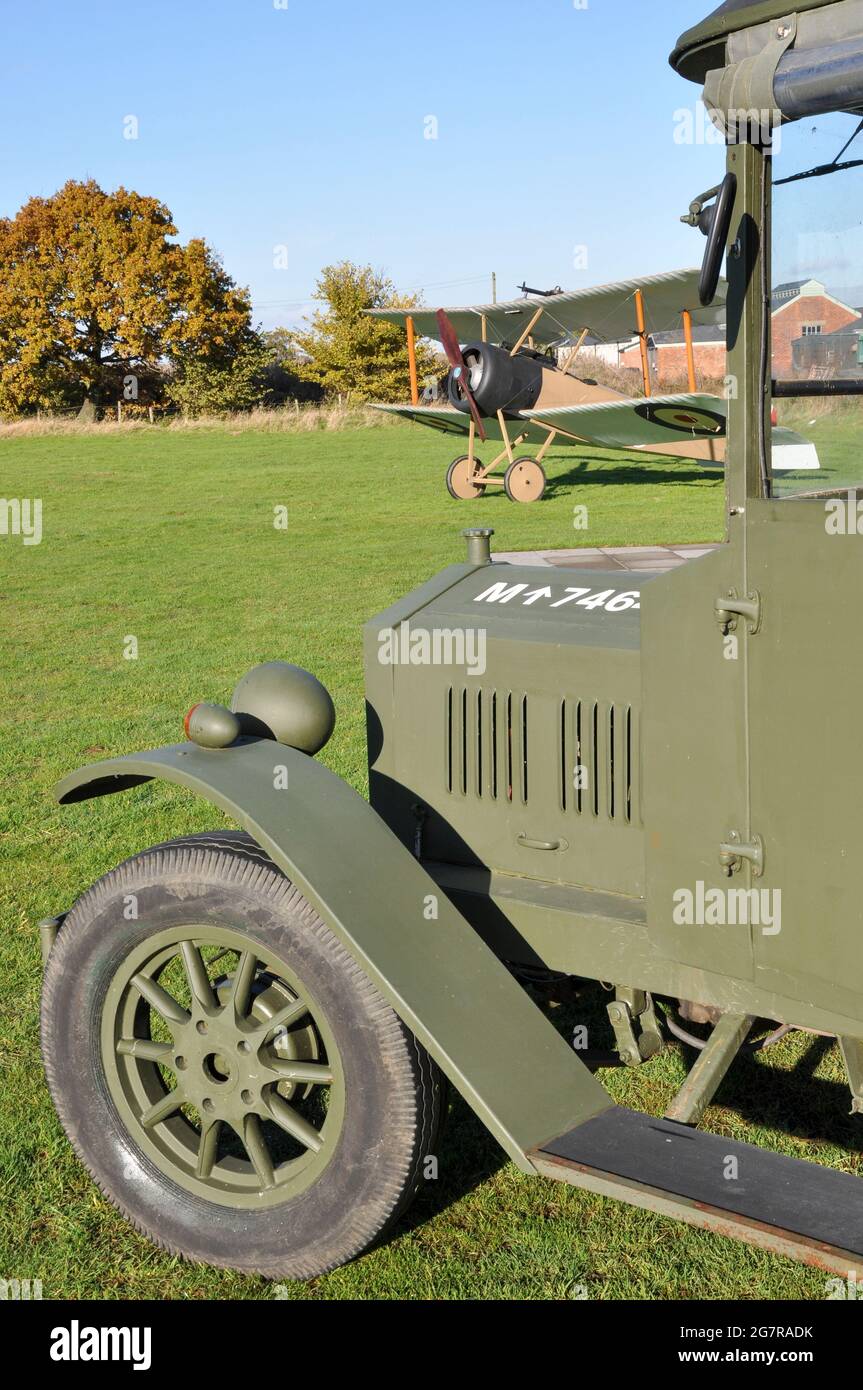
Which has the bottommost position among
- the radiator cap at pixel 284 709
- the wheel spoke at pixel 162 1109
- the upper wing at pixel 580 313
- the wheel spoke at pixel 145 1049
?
the wheel spoke at pixel 162 1109

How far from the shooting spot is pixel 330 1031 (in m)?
2.94

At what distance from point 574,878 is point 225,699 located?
6010mm

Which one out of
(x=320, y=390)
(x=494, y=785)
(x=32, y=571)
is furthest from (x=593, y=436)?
(x=320, y=390)

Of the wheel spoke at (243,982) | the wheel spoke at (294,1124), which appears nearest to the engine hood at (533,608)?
the wheel spoke at (243,982)

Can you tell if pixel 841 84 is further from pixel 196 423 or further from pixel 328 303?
pixel 328 303

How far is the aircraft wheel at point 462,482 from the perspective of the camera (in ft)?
76.0

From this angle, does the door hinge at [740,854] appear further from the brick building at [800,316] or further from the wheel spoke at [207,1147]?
the wheel spoke at [207,1147]

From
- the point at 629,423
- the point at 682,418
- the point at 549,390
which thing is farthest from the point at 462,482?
the point at 682,418

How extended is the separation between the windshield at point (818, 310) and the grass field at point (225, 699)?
2.01 metres

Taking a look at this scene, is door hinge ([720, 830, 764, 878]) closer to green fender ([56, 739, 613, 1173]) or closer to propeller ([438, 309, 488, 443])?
green fender ([56, 739, 613, 1173])

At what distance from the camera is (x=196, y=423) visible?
39.2m

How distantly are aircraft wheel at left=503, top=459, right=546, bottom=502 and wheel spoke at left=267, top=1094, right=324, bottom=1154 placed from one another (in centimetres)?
1994

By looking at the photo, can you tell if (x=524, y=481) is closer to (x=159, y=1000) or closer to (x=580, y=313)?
(x=580, y=313)

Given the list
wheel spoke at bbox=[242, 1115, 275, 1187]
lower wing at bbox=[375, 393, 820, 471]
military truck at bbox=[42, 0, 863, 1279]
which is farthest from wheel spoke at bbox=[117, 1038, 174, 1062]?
lower wing at bbox=[375, 393, 820, 471]
